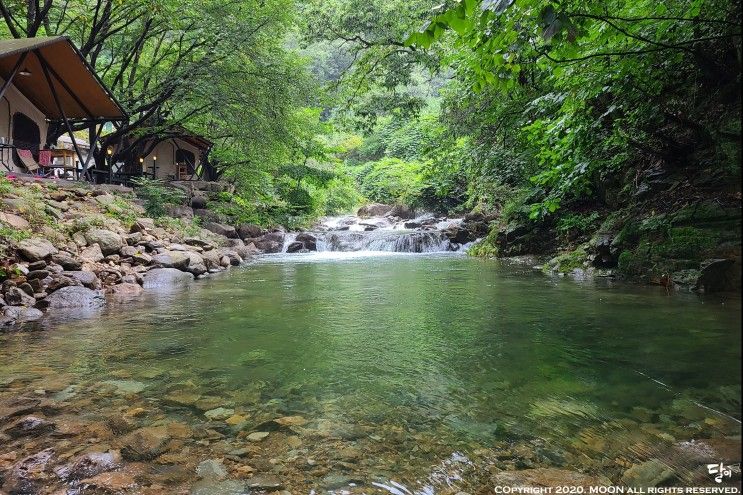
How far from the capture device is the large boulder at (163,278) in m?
8.65

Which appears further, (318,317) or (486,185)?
(486,185)

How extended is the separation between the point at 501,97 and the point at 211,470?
9698 mm

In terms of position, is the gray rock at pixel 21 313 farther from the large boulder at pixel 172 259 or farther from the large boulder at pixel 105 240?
the large boulder at pixel 172 259

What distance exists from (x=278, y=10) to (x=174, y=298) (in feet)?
35.7

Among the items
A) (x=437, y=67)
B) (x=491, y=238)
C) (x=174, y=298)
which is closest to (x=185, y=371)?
(x=174, y=298)

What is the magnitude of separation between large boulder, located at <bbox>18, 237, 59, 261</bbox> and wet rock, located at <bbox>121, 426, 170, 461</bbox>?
5.54m

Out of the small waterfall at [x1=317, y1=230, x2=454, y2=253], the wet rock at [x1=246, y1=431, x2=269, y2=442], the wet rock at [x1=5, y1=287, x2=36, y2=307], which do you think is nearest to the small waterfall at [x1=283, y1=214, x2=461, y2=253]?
the small waterfall at [x1=317, y1=230, x2=454, y2=253]

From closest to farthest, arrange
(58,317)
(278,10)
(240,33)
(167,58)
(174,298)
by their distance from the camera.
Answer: (58,317)
(174,298)
(240,33)
(278,10)
(167,58)

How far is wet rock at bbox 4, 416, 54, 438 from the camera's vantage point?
8.61ft

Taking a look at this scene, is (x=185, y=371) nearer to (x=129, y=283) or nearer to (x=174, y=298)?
(x=174, y=298)

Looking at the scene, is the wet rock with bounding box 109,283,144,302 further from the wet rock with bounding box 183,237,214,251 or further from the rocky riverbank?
the wet rock with bounding box 183,237,214,251

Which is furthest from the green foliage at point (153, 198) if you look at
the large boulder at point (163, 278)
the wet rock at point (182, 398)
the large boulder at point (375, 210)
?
the large boulder at point (375, 210)

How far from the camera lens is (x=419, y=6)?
1220 centimetres

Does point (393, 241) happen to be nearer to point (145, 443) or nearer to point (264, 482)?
point (145, 443)
